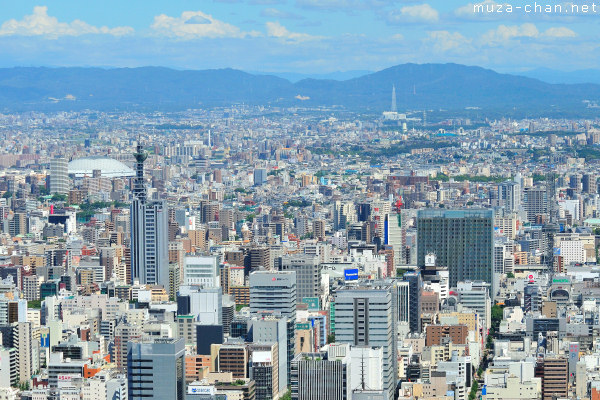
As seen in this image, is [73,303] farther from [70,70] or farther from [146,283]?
[70,70]

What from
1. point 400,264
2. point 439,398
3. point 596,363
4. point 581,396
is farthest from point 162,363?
point 400,264

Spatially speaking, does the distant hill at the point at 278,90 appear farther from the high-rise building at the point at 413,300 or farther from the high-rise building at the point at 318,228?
the high-rise building at the point at 413,300

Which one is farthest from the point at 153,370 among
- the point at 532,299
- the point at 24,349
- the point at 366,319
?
the point at 532,299

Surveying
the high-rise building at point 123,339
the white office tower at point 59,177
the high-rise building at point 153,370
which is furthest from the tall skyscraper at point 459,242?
the white office tower at point 59,177

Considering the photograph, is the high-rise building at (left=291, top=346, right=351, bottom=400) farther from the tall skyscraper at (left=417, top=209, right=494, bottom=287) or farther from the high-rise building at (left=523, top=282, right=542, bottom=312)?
the tall skyscraper at (left=417, top=209, right=494, bottom=287)

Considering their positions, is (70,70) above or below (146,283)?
above

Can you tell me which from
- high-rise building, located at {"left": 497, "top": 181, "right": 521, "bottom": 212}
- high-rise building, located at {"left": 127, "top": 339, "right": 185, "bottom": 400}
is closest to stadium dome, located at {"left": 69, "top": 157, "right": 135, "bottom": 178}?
high-rise building, located at {"left": 497, "top": 181, "right": 521, "bottom": 212}
